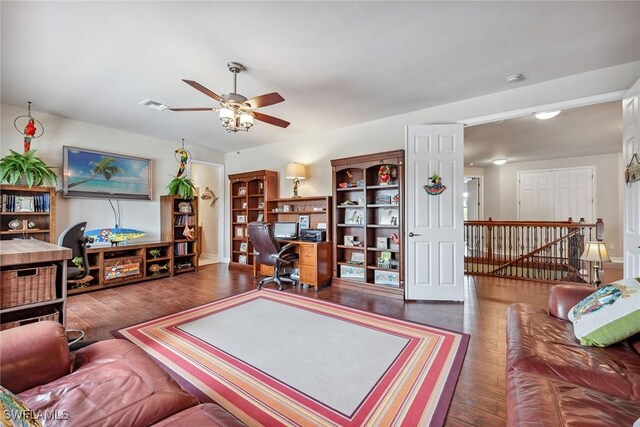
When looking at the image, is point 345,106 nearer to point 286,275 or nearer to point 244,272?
point 286,275

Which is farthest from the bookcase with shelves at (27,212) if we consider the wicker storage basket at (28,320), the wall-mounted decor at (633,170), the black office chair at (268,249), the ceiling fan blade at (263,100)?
the wall-mounted decor at (633,170)

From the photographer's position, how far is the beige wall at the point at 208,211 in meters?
6.88

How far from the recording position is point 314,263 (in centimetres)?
407

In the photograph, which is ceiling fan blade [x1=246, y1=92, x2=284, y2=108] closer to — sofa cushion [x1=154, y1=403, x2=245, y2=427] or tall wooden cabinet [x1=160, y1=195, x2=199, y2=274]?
sofa cushion [x1=154, y1=403, x2=245, y2=427]

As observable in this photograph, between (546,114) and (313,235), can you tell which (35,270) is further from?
(546,114)

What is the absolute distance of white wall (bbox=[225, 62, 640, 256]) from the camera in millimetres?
2811

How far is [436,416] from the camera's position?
4.99 ft

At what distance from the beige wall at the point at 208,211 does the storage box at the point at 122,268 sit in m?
2.39

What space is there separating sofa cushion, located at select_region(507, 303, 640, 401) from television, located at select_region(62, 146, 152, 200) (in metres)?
5.61

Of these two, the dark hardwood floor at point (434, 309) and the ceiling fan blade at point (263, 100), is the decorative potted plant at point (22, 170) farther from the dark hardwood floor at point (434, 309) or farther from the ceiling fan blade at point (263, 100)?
the ceiling fan blade at point (263, 100)

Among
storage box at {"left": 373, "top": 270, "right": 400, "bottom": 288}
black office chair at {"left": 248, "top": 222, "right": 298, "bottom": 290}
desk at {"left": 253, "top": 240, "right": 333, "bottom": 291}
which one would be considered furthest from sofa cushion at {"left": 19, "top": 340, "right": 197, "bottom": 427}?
storage box at {"left": 373, "top": 270, "right": 400, "bottom": 288}

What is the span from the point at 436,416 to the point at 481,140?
4996mm

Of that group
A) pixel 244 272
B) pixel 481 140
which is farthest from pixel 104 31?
pixel 481 140

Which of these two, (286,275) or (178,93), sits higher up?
(178,93)
